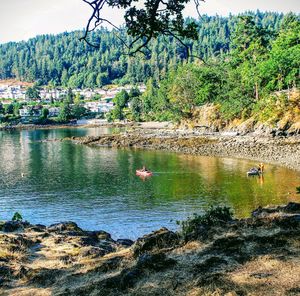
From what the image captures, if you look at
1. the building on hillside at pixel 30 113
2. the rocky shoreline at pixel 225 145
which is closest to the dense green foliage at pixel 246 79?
the rocky shoreline at pixel 225 145

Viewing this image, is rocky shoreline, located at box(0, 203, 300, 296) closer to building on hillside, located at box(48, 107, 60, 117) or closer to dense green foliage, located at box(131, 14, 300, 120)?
dense green foliage, located at box(131, 14, 300, 120)

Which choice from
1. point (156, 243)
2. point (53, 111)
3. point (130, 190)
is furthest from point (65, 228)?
point (53, 111)

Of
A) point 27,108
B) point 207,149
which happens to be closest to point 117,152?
point 207,149

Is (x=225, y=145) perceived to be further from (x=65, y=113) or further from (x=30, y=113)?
(x=30, y=113)

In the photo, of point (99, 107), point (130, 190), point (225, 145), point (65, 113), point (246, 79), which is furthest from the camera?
point (99, 107)

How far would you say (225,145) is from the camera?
65.9 m

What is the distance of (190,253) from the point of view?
434 inches

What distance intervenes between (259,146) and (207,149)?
27.7ft

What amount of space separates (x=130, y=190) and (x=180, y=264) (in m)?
29.4

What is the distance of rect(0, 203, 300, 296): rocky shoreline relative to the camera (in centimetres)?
851

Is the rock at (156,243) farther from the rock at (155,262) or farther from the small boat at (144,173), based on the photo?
the small boat at (144,173)

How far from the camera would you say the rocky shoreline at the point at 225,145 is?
53.1 m

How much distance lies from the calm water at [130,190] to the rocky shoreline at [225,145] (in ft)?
12.6

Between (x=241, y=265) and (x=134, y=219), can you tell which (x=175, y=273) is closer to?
(x=241, y=265)
